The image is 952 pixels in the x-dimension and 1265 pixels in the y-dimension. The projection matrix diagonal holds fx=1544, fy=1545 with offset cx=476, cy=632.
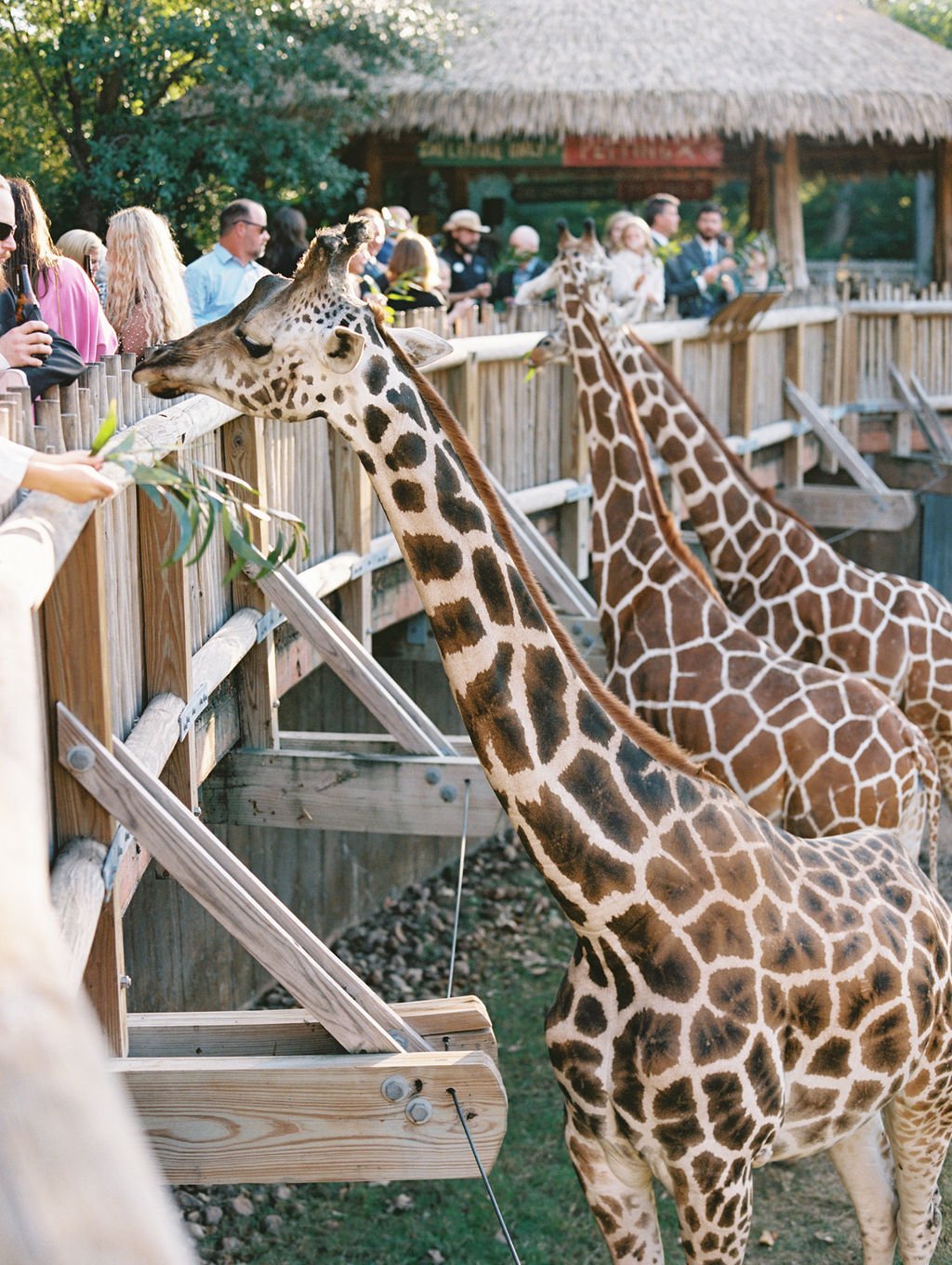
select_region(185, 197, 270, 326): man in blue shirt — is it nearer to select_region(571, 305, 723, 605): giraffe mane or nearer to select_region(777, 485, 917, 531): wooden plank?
select_region(571, 305, 723, 605): giraffe mane

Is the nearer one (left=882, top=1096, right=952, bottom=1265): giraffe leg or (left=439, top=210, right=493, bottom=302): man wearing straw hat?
(left=882, top=1096, right=952, bottom=1265): giraffe leg

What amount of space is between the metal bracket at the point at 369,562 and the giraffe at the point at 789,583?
52.1 inches

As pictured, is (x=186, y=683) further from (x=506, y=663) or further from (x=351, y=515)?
(x=351, y=515)

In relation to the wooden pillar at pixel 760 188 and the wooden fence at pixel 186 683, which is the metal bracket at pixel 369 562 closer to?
the wooden fence at pixel 186 683

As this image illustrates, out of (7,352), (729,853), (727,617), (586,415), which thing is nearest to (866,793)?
(727,617)

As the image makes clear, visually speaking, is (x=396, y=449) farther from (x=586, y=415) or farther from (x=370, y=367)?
(x=586, y=415)

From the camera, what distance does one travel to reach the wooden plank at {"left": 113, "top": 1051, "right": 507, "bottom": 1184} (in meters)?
2.96

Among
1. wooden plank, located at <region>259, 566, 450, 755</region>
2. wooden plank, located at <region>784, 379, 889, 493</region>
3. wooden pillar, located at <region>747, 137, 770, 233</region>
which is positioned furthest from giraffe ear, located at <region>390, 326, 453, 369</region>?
wooden pillar, located at <region>747, 137, 770, 233</region>

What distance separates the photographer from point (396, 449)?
3.33 m

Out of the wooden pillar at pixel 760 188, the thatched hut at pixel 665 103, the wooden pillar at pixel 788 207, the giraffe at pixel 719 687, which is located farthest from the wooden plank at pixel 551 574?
the wooden pillar at pixel 760 188

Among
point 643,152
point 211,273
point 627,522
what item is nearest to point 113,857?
point 627,522

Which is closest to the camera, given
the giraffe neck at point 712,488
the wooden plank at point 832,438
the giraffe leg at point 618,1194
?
the giraffe leg at point 618,1194

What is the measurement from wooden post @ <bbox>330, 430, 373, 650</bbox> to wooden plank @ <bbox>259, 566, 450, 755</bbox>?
141cm

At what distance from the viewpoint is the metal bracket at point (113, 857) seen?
311 centimetres
